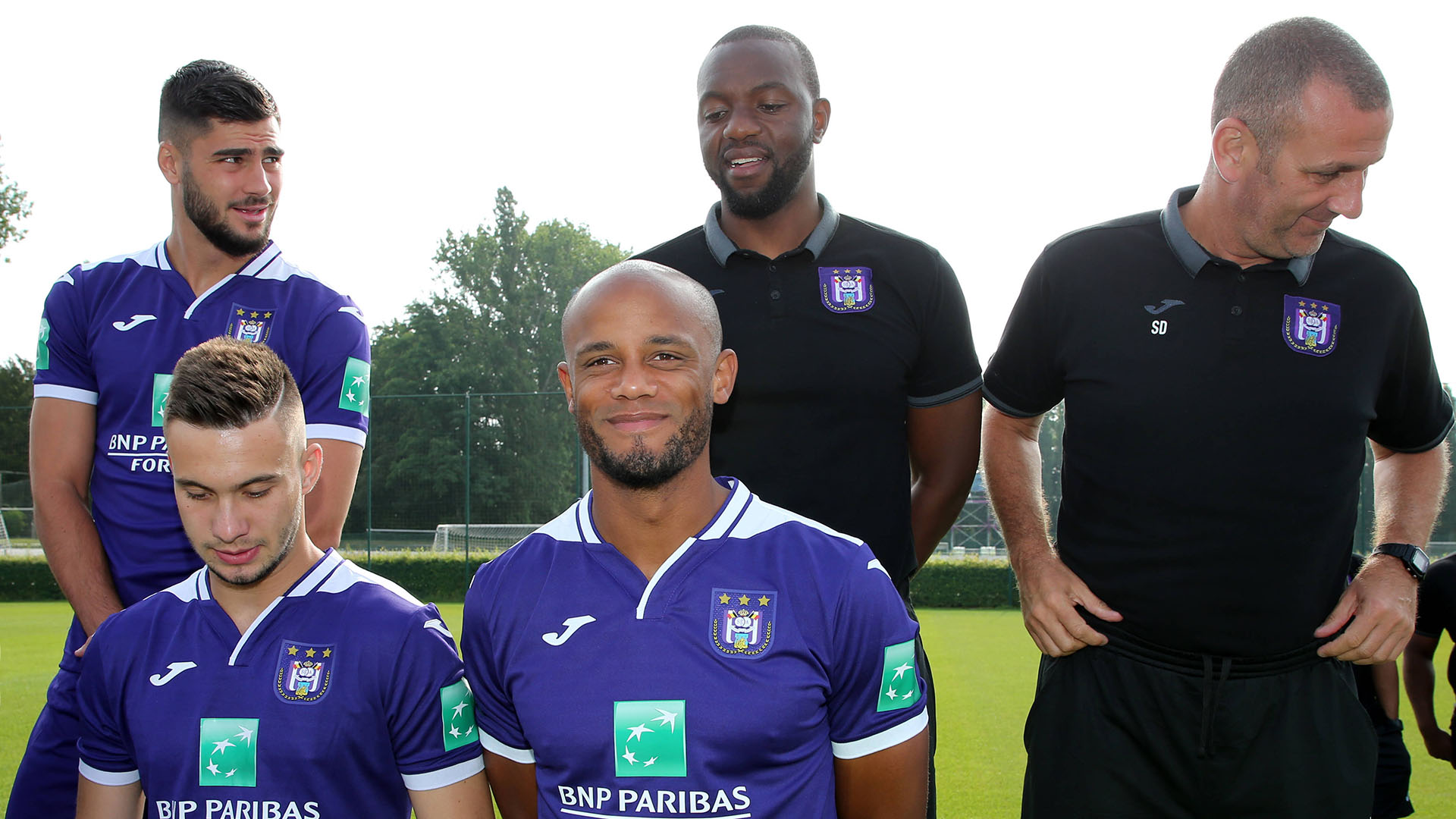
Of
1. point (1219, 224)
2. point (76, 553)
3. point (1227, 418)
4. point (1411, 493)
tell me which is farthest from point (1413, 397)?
point (76, 553)

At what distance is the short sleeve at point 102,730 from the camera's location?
7.53ft

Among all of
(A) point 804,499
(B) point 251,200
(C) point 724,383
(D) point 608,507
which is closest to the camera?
(D) point 608,507

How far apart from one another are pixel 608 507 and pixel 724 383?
→ 0.38 meters

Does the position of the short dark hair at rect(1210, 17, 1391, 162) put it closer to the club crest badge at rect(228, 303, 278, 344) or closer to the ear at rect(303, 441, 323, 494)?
the ear at rect(303, 441, 323, 494)

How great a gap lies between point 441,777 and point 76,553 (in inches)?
50.7

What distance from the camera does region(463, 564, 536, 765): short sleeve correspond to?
2113 millimetres

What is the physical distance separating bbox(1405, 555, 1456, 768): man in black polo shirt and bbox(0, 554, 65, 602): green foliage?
21.4m

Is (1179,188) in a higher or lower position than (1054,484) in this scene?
→ higher

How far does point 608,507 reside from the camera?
214 centimetres

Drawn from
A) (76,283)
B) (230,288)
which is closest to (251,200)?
(230,288)

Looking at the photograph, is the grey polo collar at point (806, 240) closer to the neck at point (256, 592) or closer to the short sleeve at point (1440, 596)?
the neck at point (256, 592)

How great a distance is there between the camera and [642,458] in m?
2.07

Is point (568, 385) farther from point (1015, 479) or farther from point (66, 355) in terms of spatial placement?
point (66, 355)

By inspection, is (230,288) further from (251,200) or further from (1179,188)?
(1179,188)
